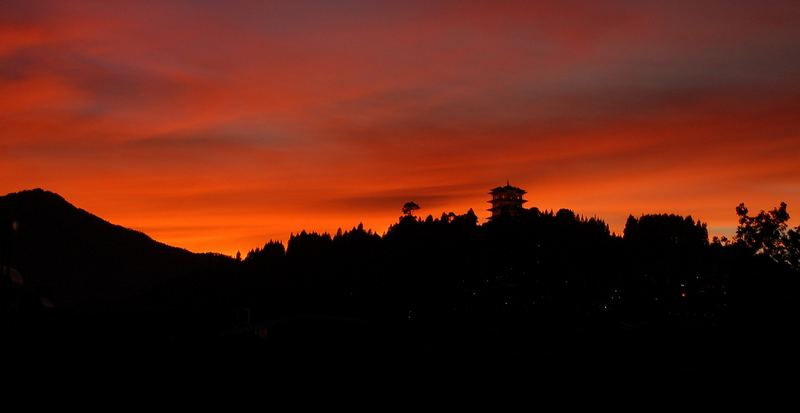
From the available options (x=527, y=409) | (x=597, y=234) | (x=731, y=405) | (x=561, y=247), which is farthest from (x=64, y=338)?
(x=597, y=234)

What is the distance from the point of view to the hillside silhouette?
1854 inches

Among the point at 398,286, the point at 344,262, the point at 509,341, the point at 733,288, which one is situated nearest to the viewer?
the point at 509,341

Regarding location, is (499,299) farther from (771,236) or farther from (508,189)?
(508,189)

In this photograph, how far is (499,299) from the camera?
323 feet

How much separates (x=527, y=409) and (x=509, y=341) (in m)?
21.9

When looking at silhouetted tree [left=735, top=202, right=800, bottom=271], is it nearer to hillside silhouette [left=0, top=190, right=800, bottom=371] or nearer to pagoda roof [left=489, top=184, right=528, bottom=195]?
hillside silhouette [left=0, top=190, right=800, bottom=371]

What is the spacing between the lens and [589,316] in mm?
92250

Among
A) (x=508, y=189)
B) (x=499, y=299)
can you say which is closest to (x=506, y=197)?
(x=508, y=189)

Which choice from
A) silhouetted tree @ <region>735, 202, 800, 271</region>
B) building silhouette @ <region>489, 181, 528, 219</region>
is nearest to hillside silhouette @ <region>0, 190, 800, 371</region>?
silhouetted tree @ <region>735, 202, 800, 271</region>

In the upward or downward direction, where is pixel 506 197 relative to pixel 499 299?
upward

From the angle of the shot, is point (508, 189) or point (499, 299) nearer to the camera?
point (499, 299)

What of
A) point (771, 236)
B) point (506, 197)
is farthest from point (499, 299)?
point (506, 197)

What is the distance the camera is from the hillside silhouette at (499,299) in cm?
4709

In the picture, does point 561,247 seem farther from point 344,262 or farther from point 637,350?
point 637,350
